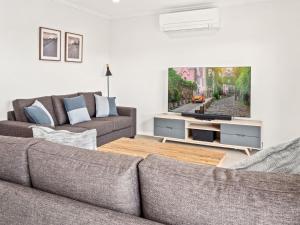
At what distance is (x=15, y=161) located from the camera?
1231 mm

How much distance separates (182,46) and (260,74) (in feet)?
4.82

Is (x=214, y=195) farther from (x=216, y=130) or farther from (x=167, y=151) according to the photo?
(x=216, y=130)

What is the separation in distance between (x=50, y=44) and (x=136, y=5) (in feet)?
5.36

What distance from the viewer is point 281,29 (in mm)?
4191

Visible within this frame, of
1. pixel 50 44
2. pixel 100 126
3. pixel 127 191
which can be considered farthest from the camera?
pixel 50 44

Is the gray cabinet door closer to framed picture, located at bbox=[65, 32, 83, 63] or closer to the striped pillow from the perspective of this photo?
framed picture, located at bbox=[65, 32, 83, 63]

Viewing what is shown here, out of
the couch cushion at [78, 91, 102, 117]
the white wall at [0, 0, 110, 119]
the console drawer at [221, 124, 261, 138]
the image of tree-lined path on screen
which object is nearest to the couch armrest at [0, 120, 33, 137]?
the white wall at [0, 0, 110, 119]

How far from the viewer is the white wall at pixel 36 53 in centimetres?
372

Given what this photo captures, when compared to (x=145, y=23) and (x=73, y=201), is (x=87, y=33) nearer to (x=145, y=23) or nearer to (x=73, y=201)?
(x=145, y=23)

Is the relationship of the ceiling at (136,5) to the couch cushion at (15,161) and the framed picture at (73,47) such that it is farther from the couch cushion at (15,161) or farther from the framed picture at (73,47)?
the couch cushion at (15,161)

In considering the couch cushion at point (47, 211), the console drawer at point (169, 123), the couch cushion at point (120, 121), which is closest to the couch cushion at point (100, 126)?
the couch cushion at point (120, 121)

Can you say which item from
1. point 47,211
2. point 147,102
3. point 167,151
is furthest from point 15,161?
point 147,102

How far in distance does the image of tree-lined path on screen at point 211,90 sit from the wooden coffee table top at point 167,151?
1884 mm

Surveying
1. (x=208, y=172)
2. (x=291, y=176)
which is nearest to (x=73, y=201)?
(x=208, y=172)
